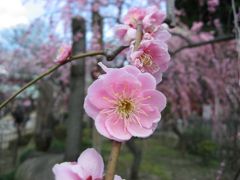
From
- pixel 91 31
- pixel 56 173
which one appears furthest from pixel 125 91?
pixel 91 31

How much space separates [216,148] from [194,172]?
122cm

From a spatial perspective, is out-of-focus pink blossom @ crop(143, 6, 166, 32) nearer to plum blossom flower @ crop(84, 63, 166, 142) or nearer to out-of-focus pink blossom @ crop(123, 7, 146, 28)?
out-of-focus pink blossom @ crop(123, 7, 146, 28)

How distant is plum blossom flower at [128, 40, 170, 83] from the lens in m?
0.80

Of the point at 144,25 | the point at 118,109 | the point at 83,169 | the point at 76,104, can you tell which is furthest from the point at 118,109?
the point at 76,104

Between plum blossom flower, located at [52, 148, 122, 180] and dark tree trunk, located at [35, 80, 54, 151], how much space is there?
7.90 metres

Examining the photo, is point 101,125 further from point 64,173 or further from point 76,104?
point 76,104

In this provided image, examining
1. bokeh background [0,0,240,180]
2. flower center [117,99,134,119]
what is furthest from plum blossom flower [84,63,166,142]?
bokeh background [0,0,240,180]

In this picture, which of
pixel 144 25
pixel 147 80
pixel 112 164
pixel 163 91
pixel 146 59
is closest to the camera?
pixel 112 164

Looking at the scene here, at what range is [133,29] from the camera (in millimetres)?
1037

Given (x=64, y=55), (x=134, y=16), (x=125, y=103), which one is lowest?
(x=125, y=103)

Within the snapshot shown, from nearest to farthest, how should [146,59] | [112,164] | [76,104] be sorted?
1. [112,164]
2. [146,59]
3. [76,104]

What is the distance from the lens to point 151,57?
33.4 inches

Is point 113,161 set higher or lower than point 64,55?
lower

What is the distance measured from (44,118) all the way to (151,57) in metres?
9.06
